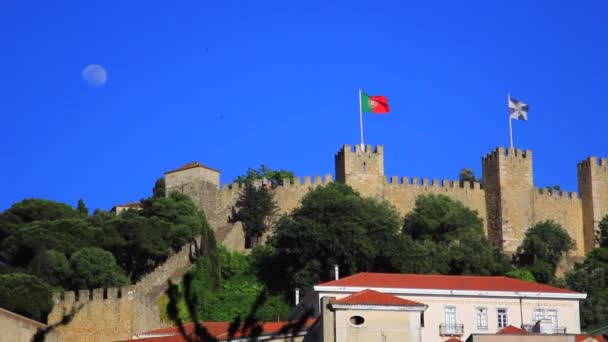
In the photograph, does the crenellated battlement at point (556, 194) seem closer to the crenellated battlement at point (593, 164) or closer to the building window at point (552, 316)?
the crenellated battlement at point (593, 164)

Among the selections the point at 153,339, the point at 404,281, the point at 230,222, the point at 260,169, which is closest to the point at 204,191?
the point at 230,222

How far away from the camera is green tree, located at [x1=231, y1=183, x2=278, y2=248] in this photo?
6594 centimetres

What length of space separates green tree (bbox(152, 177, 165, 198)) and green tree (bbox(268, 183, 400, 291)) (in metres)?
15.6

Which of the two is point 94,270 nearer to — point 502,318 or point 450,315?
point 450,315

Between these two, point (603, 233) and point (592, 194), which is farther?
point (592, 194)

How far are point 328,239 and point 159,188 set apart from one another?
22546 millimetres

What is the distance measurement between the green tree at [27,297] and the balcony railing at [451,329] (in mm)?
17342

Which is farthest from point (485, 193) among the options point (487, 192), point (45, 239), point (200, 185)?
point (45, 239)

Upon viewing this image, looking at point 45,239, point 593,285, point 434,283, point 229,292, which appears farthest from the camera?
point 45,239

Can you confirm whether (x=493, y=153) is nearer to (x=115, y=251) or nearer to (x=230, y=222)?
(x=230, y=222)

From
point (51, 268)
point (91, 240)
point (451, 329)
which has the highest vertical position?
point (91, 240)

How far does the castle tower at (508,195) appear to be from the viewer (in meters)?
69.4

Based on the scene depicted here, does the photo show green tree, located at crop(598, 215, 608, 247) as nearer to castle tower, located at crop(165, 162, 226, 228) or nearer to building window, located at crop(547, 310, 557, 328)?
castle tower, located at crop(165, 162, 226, 228)

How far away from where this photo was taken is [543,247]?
2586 inches
